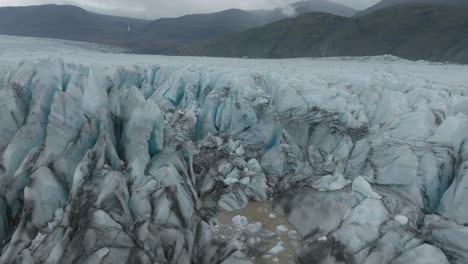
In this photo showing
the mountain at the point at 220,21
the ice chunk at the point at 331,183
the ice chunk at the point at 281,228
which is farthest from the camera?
the mountain at the point at 220,21

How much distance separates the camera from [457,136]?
8.66 metres

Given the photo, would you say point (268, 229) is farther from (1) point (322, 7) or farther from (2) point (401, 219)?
(1) point (322, 7)

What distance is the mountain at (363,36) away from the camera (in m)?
73.3

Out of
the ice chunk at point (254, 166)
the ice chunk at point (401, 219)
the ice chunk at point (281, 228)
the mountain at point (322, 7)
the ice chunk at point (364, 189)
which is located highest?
the mountain at point (322, 7)

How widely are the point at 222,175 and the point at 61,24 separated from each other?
156 m

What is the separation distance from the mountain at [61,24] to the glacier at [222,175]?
119265mm

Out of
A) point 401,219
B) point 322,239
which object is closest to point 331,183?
point 322,239

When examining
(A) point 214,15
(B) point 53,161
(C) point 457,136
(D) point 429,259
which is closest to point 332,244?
(D) point 429,259

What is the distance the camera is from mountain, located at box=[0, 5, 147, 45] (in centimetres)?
12850

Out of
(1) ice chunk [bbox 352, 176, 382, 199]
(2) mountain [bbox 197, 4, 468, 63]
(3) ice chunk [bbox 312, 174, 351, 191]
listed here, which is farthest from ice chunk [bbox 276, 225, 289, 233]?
(2) mountain [bbox 197, 4, 468, 63]

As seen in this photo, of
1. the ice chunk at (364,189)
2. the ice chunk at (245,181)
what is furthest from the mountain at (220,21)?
the ice chunk at (364,189)

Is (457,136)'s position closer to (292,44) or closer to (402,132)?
(402,132)

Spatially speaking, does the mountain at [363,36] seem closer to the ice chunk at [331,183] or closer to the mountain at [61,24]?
the mountain at [61,24]

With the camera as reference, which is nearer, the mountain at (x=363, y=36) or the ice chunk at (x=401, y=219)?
the ice chunk at (x=401, y=219)
